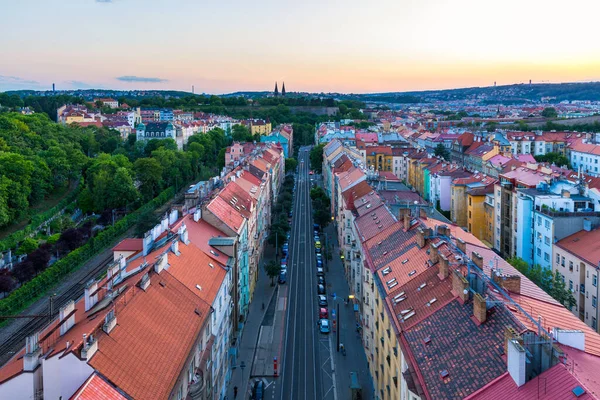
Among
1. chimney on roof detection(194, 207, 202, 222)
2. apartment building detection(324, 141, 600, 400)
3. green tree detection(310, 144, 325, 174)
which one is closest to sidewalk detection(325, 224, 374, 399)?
apartment building detection(324, 141, 600, 400)

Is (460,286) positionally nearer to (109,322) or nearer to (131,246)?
(109,322)

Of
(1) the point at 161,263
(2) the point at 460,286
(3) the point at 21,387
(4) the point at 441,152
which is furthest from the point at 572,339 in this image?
(4) the point at 441,152

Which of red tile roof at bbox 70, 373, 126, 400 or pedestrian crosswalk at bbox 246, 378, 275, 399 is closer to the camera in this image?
red tile roof at bbox 70, 373, 126, 400

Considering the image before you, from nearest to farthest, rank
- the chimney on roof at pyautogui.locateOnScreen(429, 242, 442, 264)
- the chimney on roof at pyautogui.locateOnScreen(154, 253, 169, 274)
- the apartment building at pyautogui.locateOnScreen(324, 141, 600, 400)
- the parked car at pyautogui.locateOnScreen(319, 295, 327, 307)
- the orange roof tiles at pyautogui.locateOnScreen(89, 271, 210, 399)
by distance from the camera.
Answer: the apartment building at pyautogui.locateOnScreen(324, 141, 600, 400) → the orange roof tiles at pyautogui.locateOnScreen(89, 271, 210, 399) → the chimney on roof at pyautogui.locateOnScreen(154, 253, 169, 274) → the chimney on roof at pyautogui.locateOnScreen(429, 242, 442, 264) → the parked car at pyautogui.locateOnScreen(319, 295, 327, 307)

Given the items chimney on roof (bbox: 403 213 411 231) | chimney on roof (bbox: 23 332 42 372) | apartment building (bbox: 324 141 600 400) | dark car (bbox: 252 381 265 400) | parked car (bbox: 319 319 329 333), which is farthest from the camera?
parked car (bbox: 319 319 329 333)

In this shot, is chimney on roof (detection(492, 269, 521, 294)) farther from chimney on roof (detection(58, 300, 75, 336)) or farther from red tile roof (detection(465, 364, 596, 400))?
chimney on roof (detection(58, 300, 75, 336))

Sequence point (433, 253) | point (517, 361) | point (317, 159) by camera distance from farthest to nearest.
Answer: point (317, 159), point (433, 253), point (517, 361)

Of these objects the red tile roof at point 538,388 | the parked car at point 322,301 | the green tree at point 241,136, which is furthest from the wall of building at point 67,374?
the green tree at point 241,136
